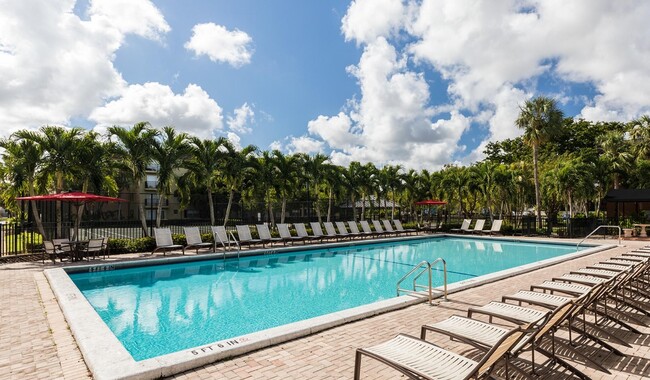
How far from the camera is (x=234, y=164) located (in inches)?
702

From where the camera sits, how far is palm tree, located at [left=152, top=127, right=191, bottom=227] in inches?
610

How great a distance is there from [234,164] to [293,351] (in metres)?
14.3

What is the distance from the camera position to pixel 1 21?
840 centimetres

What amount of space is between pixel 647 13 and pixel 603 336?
9413 millimetres

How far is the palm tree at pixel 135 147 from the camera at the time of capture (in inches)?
581

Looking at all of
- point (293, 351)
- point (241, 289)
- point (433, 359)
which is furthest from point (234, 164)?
point (433, 359)

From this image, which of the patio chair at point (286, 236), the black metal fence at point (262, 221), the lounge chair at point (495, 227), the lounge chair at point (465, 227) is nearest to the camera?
the black metal fence at point (262, 221)

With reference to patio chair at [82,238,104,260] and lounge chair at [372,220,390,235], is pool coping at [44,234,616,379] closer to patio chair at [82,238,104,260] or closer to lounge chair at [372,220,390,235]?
patio chair at [82,238,104,260]

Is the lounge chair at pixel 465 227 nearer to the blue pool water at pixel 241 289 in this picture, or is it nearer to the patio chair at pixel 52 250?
the blue pool water at pixel 241 289

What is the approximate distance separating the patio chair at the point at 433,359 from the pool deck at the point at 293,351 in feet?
2.02

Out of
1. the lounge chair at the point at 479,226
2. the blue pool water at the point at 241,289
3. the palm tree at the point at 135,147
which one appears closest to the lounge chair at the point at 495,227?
the lounge chair at the point at 479,226

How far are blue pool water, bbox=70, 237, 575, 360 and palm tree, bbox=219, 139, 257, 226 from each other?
508 centimetres

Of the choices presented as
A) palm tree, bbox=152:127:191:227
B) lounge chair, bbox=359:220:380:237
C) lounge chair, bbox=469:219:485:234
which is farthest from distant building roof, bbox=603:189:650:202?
palm tree, bbox=152:127:191:227

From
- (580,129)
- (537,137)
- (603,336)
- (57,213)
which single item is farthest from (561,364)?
(580,129)
